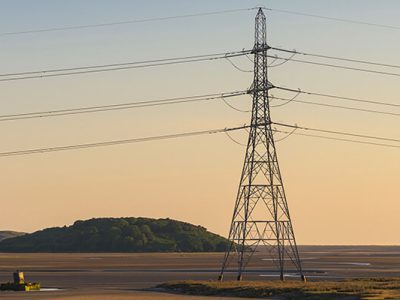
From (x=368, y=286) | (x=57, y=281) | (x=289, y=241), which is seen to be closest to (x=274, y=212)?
(x=289, y=241)

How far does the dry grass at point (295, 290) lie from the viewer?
3376 inches

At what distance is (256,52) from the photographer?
103 metres

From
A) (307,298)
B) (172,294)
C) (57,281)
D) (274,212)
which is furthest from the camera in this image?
(57,281)

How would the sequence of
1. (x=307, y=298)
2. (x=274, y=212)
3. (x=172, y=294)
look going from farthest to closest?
(x=274, y=212), (x=172, y=294), (x=307, y=298)

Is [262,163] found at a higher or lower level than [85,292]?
higher

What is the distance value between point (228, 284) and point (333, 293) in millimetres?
15401

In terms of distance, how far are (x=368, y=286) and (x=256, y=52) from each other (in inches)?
932

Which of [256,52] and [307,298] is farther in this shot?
[256,52]

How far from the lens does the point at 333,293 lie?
3438 inches

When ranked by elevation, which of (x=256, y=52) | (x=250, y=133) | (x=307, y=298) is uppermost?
(x=256, y=52)

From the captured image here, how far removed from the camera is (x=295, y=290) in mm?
90875

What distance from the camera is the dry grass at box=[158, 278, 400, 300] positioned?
281 ft

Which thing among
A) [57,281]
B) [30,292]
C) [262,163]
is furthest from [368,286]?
[57,281]

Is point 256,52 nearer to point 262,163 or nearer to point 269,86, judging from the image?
point 269,86
